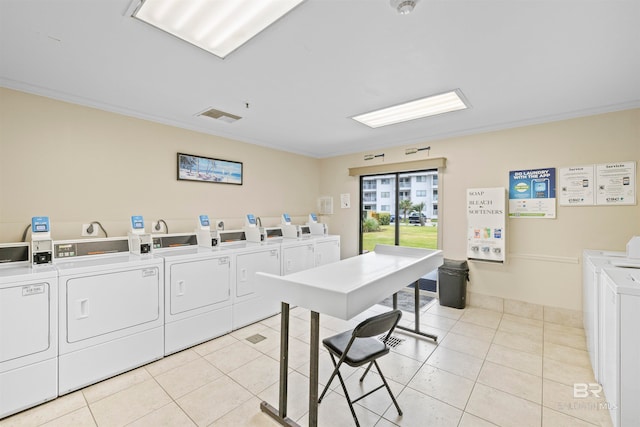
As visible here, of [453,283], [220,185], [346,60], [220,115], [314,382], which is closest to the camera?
[314,382]

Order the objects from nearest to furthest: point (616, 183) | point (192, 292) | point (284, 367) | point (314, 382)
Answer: point (314, 382), point (284, 367), point (192, 292), point (616, 183)

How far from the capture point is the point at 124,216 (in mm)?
3273

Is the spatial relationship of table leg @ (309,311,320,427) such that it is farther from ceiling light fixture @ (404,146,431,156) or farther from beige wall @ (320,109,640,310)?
ceiling light fixture @ (404,146,431,156)

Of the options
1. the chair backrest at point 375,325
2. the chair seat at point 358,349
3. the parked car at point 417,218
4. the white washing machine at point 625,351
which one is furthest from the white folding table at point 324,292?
the parked car at point 417,218

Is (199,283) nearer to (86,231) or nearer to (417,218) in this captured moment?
(86,231)

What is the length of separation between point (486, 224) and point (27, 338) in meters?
4.89

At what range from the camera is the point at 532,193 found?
A: 3648 mm

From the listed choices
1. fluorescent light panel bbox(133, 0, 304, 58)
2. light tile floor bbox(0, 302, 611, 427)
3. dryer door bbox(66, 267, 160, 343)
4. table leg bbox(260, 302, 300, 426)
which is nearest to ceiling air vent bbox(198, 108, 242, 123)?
fluorescent light panel bbox(133, 0, 304, 58)

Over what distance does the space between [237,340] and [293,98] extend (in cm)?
275

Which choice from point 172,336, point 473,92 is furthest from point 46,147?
point 473,92

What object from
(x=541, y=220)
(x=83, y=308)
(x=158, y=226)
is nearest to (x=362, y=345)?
(x=83, y=308)

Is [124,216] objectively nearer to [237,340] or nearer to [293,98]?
[237,340]

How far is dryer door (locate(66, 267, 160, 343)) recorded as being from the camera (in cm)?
226

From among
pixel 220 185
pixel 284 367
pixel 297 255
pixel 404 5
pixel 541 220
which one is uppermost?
pixel 404 5
